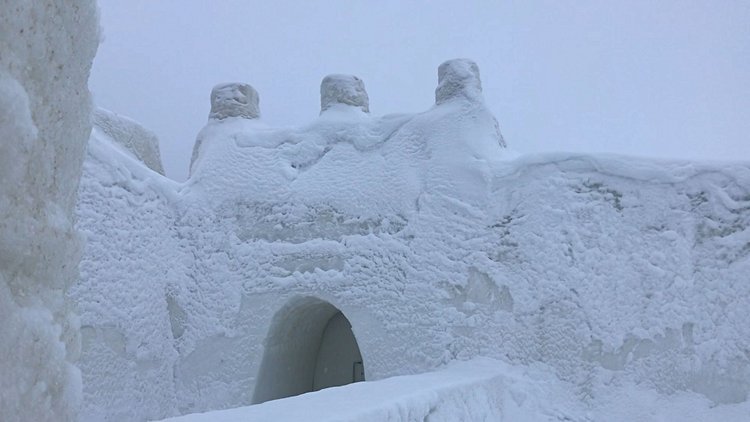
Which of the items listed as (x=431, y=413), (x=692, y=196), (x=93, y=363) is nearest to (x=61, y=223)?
(x=431, y=413)

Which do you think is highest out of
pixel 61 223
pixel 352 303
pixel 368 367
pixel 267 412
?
pixel 61 223

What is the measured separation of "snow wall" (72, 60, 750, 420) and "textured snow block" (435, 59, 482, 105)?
20 mm

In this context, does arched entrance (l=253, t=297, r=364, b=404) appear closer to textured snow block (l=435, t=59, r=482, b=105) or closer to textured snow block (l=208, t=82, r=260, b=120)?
textured snow block (l=208, t=82, r=260, b=120)

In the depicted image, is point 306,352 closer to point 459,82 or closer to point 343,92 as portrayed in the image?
point 343,92

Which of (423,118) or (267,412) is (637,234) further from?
(267,412)

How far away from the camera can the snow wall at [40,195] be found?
80cm

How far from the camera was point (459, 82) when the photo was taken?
5848 mm

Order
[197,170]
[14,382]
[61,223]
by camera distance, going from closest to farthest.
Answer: [14,382], [61,223], [197,170]

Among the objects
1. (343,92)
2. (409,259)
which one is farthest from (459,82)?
(409,259)

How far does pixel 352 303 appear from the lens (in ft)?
17.5

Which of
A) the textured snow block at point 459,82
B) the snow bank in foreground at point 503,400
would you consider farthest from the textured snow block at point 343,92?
the snow bank in foreground at point 503,400

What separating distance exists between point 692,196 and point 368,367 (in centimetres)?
272

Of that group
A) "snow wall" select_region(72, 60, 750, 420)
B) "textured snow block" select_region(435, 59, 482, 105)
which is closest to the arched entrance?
"snow wall" select_region(72, 60, 750, 420)

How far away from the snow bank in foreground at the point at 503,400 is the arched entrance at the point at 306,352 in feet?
5.14
